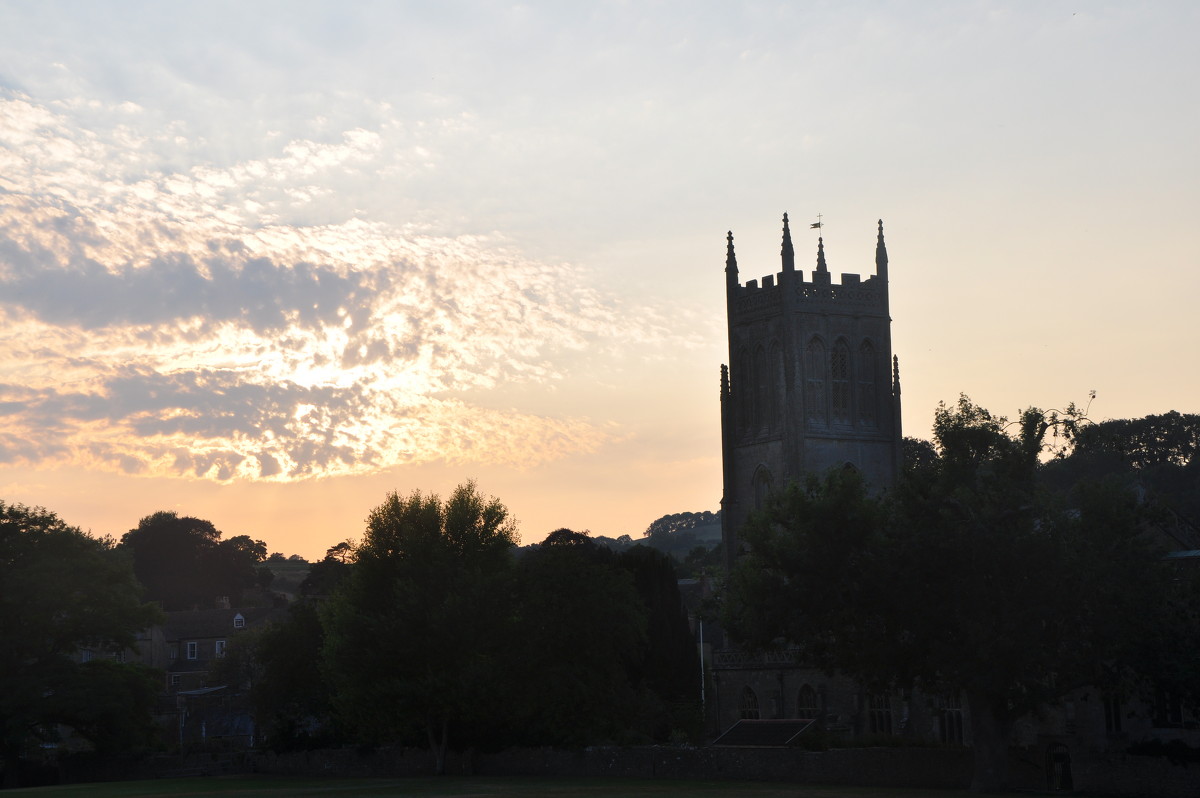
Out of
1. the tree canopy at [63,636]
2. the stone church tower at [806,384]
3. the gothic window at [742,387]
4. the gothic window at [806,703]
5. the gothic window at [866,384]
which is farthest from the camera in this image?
the gothic window at [742,387]

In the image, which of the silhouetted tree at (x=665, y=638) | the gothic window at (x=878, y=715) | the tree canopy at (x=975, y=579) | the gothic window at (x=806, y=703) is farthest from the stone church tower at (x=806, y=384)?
the tree canopy at (x=975, y=579)

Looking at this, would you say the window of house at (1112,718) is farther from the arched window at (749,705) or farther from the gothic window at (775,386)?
the gothic window at (775,386)

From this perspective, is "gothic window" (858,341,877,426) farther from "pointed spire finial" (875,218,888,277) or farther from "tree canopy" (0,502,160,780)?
"tree canopy" (0,502,160,780)

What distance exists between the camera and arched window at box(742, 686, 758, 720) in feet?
275

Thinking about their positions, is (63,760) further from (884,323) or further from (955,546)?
(884,323)

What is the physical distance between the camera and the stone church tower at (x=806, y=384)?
3994 inches

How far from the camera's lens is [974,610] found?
43.7m

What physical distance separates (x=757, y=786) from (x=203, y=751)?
→ 4236 cm

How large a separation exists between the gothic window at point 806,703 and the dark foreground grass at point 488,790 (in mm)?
31208

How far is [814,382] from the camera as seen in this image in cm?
10238

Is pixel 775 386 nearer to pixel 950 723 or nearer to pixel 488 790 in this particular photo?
pixel 950 723

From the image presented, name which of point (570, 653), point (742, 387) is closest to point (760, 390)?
point (742, 387)

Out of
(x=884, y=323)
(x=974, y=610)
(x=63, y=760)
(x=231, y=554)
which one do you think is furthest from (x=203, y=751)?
(x=231, y=554)

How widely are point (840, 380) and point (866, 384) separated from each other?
220 centimetres
